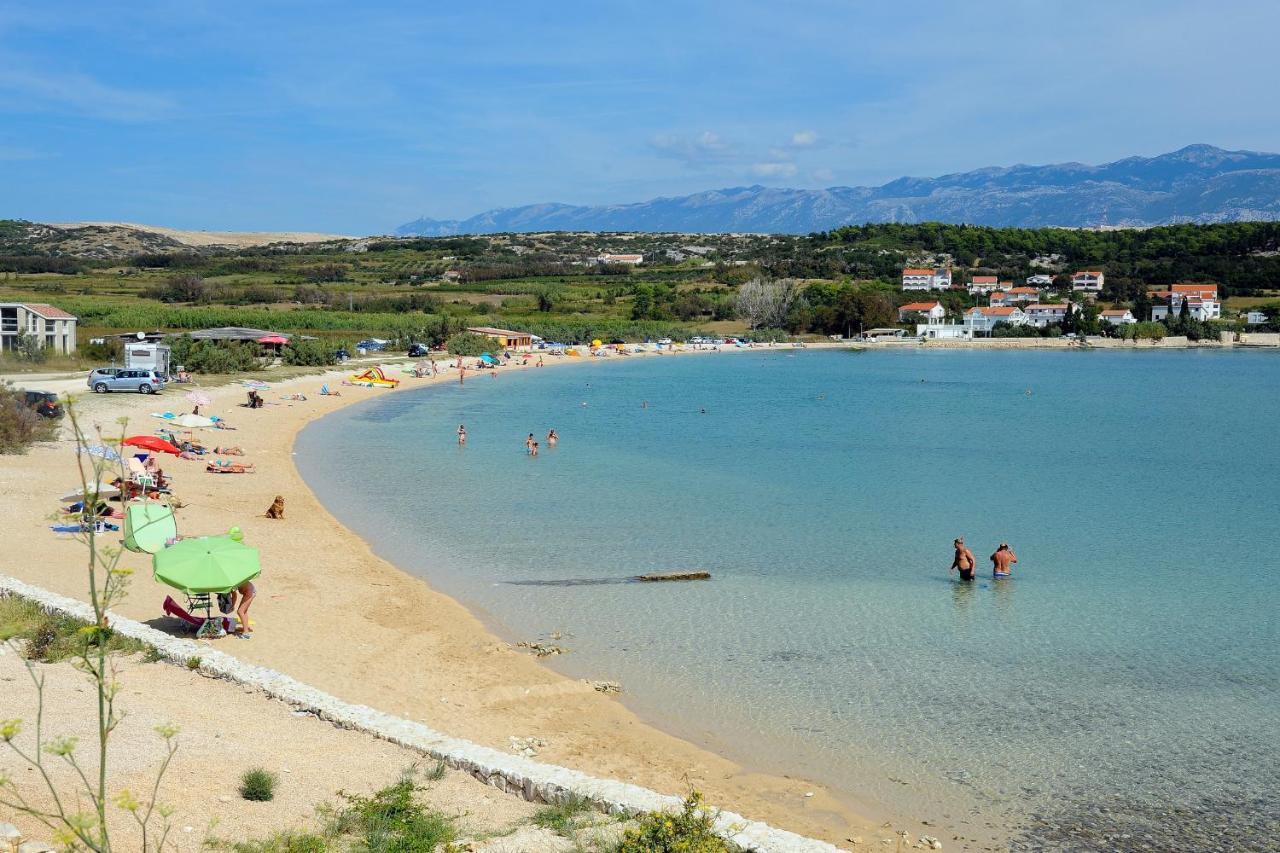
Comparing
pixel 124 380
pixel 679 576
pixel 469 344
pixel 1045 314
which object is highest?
pixel 1045 314

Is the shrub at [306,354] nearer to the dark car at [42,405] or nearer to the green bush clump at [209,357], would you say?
the green bush clump at [209,357]

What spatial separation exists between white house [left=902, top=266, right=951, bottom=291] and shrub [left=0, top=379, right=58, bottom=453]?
120835 millimetres

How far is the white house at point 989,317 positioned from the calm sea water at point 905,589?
80.1 m

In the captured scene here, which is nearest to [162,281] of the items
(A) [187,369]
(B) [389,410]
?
(A) [187,369]

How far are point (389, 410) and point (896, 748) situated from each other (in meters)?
38.1

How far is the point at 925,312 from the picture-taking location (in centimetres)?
12100

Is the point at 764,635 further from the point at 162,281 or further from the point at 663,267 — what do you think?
the point at 663,267

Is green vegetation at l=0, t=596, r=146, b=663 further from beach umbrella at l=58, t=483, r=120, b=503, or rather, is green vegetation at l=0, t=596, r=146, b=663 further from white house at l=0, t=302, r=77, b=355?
white house at l=0, t=302, r=77, b=355

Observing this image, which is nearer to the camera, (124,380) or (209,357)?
(124,380)

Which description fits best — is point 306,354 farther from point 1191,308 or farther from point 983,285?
point 1191,308

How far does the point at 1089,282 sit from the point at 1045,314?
14644 millimetres

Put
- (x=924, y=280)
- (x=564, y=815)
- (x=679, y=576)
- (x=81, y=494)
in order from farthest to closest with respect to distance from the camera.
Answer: (x=924, y=280)
(x=81, y=494)
(x=679, y=576)
(x=564, y=815)

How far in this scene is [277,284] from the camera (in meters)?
110

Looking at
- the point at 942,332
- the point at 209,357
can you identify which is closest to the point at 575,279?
the point at 942,332
